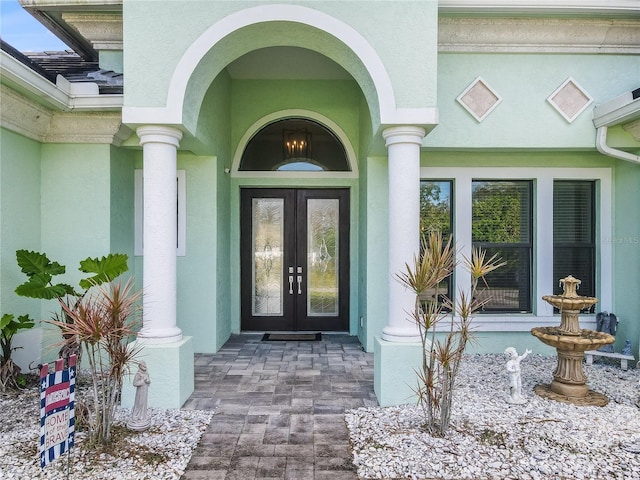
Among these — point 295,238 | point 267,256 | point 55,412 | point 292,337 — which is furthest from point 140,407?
point 295,238

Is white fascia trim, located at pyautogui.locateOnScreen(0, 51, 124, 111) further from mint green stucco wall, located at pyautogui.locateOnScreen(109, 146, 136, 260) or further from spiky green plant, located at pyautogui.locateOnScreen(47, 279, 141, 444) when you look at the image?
spiky green plant, located at pyautogui.locateOnScreen(47, 279, 141, 444)

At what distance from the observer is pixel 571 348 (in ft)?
16.3

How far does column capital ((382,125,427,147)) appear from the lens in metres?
4.84

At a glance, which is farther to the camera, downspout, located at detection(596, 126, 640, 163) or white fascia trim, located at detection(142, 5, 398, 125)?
downspout, located at detection(596, 126, 640, 163)

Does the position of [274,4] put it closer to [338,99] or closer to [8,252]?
[338,99]

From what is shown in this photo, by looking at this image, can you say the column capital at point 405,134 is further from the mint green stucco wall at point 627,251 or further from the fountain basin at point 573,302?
the mint green stucco wall at point 627,251

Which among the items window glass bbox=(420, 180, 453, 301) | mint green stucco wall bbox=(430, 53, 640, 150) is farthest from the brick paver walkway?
mint green stucco wall bbox=(430, 53, 640, 150)

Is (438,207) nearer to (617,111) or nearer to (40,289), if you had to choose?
(617,111)

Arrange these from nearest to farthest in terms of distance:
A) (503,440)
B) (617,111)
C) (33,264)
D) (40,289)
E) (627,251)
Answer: (503,440) → (40,289) → (33,264) → (617,111) → (627,251)

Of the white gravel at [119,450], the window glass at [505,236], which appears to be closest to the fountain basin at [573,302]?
the window glass at [505,236]

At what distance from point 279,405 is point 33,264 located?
344 centimetres

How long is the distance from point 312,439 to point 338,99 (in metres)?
6.08

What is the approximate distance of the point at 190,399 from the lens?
4.98m

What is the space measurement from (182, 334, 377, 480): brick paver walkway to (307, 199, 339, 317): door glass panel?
3.40 feet
